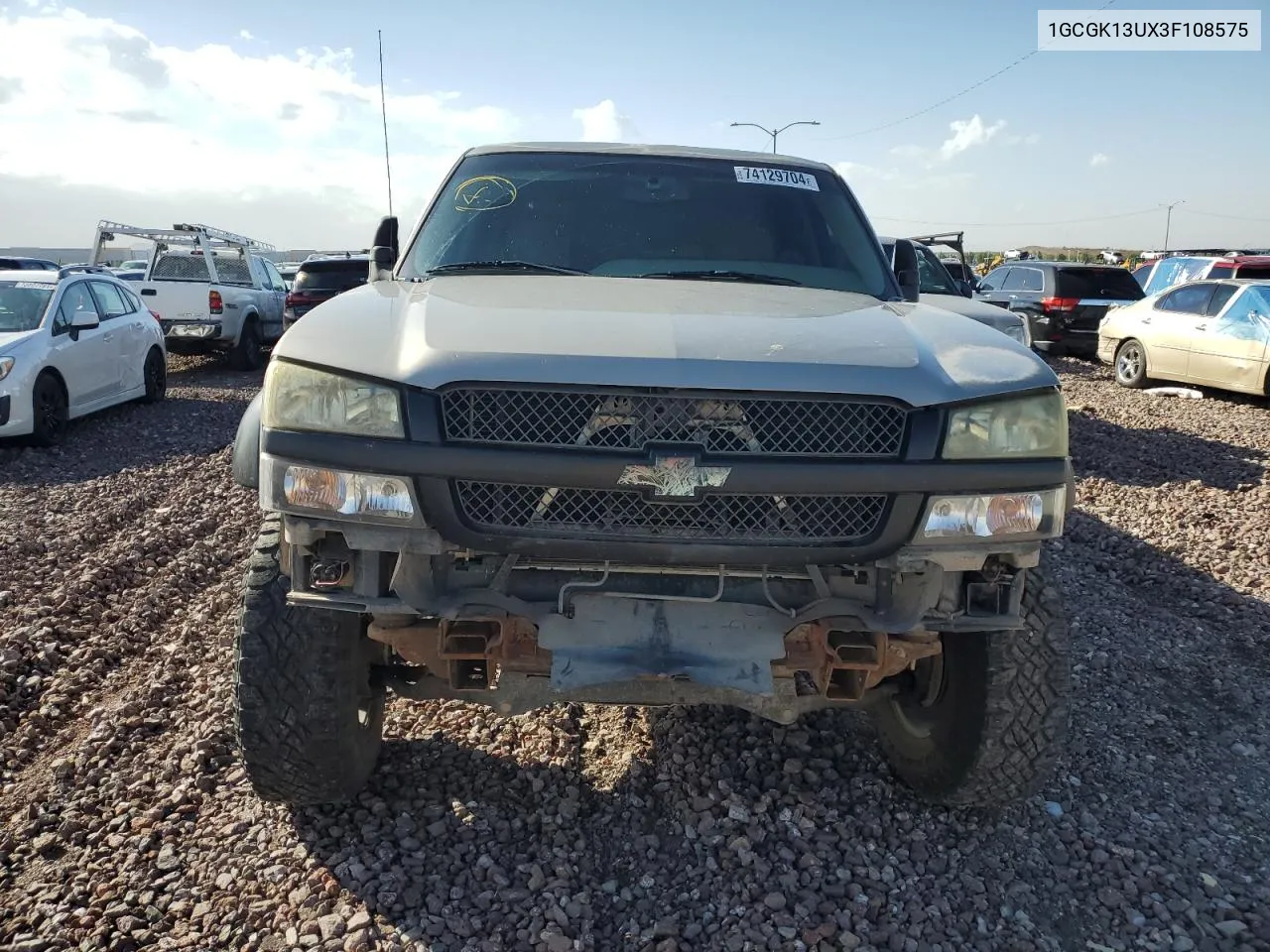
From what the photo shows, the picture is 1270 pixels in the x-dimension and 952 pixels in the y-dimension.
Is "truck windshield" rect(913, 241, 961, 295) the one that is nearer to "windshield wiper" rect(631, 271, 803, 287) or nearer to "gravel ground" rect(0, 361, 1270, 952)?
"gravel ground" rect(0, 361, 1270, 952)

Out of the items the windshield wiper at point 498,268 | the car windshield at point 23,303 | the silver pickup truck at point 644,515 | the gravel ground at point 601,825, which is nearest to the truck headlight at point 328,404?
the silver pickup truck at point 644,515

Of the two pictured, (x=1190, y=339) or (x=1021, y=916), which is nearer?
(x=1021, y=916)

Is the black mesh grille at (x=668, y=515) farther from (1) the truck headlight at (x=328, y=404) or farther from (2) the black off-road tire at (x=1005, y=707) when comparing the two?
(2) the black off-road tire at (x=1005, y=707)

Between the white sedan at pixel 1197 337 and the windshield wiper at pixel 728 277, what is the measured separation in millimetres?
10123

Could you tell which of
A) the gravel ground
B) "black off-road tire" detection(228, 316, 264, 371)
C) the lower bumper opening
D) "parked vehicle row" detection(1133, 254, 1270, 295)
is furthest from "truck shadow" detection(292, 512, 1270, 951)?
"black off-road tire" detection(228, 316, 264, 371)

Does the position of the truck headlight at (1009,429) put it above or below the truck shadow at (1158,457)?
above

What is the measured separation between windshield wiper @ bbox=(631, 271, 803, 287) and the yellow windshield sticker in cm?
68

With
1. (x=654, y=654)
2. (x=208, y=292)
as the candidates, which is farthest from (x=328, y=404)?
(x=208, y=292)

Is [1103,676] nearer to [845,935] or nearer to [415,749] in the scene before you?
[845,935]

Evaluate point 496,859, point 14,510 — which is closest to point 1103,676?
point 496,859

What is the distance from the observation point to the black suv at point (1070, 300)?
609 inches

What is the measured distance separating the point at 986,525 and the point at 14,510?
21.3 feet

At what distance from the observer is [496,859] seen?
9.05 ft

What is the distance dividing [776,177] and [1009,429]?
6.23 feet
